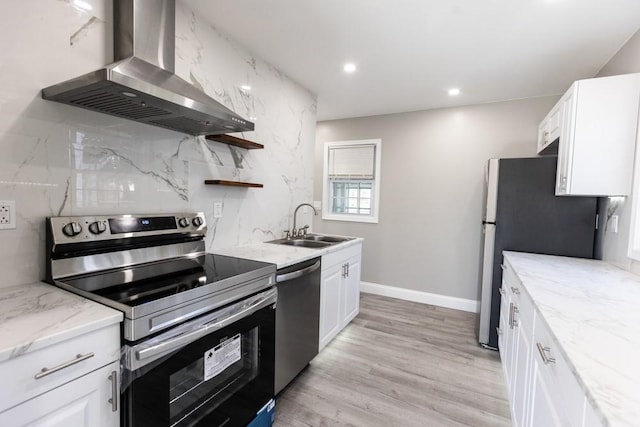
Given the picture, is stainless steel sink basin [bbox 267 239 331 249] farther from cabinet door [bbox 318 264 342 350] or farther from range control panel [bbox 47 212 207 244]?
range control panel [bbox 47 212 207 244]

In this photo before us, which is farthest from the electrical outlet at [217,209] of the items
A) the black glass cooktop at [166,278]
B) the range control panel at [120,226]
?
the black glass cooktop at [166,278]

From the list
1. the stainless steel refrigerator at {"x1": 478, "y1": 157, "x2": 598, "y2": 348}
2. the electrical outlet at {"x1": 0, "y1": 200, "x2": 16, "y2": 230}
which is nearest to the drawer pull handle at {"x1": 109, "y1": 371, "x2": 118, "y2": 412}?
the electrical outlet at {"x1": 0, "y1": 200, "x2": 16, "y2": 230}

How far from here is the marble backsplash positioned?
4.00ft

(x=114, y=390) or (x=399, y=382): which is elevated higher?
(x=114, y=390)

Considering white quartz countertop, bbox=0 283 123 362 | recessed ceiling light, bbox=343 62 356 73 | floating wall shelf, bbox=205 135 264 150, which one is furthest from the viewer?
recessed ceiling light, bbox=343 62 356 73

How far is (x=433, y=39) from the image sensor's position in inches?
84.2

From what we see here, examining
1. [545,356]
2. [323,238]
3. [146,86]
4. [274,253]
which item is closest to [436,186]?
[323,238]

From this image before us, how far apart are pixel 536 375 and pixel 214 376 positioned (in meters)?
1.43

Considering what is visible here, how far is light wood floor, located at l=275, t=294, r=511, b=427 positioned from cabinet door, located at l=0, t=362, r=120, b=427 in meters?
1.10

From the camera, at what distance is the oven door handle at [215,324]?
106 centimetres

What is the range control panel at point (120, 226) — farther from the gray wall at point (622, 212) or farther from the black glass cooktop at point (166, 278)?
the gray wall at point (622, 212)

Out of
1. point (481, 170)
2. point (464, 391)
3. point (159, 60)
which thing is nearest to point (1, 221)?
point (159, 60)

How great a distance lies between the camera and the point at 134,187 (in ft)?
5.42

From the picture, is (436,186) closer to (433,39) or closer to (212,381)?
(433,39)
